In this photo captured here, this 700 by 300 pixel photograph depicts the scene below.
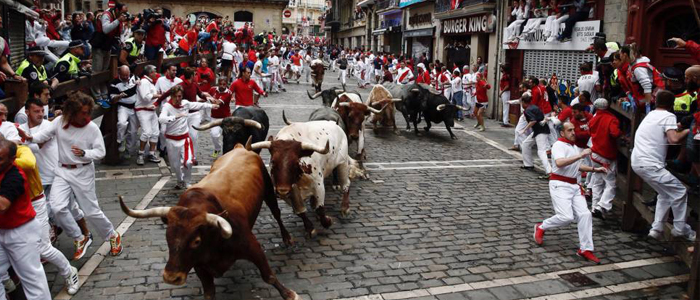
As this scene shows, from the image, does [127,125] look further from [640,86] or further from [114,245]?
[640,86]

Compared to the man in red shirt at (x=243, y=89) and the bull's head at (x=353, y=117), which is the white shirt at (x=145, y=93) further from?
the bull's head at (x=353, y=117)

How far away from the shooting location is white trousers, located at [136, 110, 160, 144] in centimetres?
1130

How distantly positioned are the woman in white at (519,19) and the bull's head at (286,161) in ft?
44.2

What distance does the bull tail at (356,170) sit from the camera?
33.6 feet

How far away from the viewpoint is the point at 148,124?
11.3m

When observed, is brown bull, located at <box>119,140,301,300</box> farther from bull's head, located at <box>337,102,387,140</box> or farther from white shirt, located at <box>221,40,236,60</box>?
A: white shirt, located at <box>221,40,236,60</box>

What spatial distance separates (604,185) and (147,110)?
8.63m

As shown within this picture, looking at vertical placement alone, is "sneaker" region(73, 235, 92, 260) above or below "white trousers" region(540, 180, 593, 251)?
below

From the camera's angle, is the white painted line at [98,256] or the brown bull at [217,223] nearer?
the brown bull at [217,223]

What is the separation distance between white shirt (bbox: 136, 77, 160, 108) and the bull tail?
4258 mm

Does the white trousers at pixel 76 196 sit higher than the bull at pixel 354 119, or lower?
lower

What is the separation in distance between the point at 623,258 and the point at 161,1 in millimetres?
48150

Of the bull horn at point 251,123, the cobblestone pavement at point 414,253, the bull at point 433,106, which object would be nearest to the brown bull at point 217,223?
the cobblestone pavement at point 414,253

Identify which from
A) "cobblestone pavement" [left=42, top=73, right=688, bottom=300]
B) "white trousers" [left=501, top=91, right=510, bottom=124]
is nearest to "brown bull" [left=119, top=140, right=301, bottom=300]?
"cobblestone pavement" [left=42, top=73, right=688, bottom=300]
